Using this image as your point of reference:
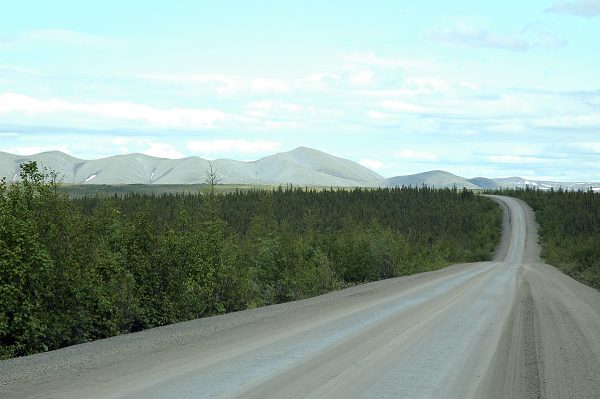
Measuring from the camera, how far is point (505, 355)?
10.9 m

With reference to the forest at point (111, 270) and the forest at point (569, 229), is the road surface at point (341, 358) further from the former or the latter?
the forest at point (569, 229)

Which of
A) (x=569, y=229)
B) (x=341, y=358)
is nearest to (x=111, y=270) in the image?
(x=341, y=358)

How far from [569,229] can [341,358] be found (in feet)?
277

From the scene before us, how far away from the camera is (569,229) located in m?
87.6

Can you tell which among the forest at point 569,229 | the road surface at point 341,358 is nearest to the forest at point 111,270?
the road surface at point 341,358

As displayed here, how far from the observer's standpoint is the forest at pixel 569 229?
42556 mm

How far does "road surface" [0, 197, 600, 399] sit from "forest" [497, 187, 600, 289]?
17423mm

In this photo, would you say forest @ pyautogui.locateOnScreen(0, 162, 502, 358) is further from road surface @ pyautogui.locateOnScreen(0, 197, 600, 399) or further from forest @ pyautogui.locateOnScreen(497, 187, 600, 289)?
forest @ pyautogui.locateOnScreen(497, 187, 600, 289)

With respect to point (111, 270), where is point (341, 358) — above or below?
below

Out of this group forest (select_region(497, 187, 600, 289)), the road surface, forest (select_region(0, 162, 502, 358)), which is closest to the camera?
the road surface

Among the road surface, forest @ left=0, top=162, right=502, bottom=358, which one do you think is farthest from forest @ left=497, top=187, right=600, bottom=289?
the road surface

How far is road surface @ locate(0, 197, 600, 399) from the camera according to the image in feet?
27.3

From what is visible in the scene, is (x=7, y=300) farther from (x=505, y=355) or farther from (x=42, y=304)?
(x=505, y=355)

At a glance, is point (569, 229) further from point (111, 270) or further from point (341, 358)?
point (341, 358)
